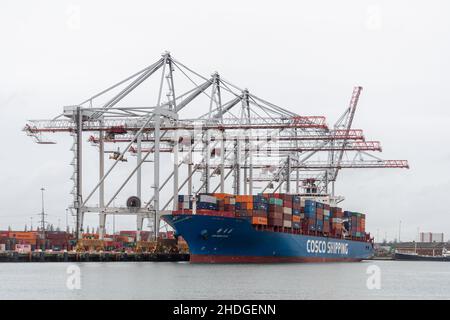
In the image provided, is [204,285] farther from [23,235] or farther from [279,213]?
[23,235]

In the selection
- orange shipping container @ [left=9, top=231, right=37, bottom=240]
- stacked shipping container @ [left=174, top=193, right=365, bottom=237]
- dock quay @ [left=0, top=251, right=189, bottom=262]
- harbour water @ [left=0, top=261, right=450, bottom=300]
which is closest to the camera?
harbour water @ [left=0, top=261, right=450, bottom=300]

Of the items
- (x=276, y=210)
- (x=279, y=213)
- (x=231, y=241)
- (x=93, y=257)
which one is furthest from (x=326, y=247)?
(x=93, y=257)

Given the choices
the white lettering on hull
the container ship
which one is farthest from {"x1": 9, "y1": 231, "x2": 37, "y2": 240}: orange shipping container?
the container ship

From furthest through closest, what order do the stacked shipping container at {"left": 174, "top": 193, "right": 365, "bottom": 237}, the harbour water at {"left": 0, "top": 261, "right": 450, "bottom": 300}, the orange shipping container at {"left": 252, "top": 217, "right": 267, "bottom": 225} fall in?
the orange shipping container at {"left": 252, "top": 217, "right": 267, "bottom": 225} < the stacked shipping container at {"left": 174, "top": 193, "right": 365, "bottom": 237} < the harbour water at {"left": 0, "top": 261, "right": 450, "bottom": 300}

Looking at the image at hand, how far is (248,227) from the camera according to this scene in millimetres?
72000

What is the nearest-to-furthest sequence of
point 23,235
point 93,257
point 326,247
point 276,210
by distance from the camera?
point 276,210, point 93,257, point 326,247, point 23,235

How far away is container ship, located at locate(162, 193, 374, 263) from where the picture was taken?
70.5m

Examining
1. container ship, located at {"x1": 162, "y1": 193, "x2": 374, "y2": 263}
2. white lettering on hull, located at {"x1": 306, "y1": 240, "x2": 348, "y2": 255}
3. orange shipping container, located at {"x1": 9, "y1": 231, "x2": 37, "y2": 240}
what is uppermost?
container ship, located at {"x1": 162, "y1": 193, "x2": 374, "y2": 263}

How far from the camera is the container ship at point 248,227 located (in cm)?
7050

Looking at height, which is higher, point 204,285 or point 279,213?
point 279,213

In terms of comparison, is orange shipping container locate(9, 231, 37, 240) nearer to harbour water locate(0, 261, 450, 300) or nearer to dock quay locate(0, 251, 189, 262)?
dock quay locate(0, 251, 189, 262)
